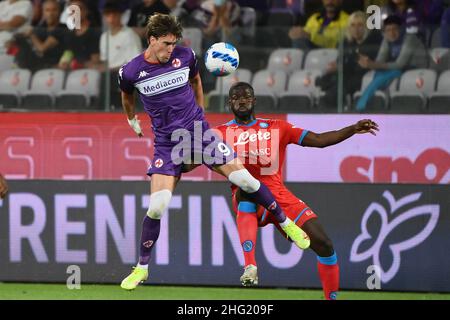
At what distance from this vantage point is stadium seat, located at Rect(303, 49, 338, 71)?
12547 millimetres

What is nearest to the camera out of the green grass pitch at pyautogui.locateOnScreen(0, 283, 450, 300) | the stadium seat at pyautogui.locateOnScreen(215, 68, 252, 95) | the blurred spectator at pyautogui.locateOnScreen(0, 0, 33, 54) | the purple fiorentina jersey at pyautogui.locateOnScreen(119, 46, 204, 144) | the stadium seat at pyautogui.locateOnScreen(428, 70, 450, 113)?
the purple fiorentina jersey at pyautogui.locateOnScreen(119, 46, 204, 144)

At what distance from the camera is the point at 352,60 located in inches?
492

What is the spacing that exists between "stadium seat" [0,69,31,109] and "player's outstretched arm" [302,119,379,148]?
4.19 metres

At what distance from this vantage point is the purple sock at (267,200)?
981 cm

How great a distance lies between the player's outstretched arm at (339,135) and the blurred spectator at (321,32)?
2676 mm

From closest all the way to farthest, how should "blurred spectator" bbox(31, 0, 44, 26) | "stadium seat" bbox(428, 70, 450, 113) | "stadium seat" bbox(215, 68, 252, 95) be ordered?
"stadium seat" bbox(428, 70, 450, 113)
"stadium seat" bbox(215, 68, 252, 95)
"blurred spectator" bbox(31, 0, 44, 26)

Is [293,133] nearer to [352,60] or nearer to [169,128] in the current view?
[169,128]

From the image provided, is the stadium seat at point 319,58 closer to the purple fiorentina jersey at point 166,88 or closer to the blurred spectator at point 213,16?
the blurred spectator at point 213,16

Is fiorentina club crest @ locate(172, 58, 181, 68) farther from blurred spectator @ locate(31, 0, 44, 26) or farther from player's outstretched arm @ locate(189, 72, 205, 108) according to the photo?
blurred spectator @ locate(31, 0, 44, 26)

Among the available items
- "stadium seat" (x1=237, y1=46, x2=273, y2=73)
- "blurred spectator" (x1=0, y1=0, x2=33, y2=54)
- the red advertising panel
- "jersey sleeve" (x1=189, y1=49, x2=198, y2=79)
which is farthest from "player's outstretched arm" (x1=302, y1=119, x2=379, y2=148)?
"blurred spectator" (x1=0, y1=0, x2=33, y2=54)

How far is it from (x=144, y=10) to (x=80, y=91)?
1178mm

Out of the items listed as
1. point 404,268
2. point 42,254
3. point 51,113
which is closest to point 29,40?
point 51,113

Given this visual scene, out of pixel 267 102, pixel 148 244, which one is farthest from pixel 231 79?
pixel 148 244

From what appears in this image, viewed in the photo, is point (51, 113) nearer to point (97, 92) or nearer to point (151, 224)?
point (97, 92)
